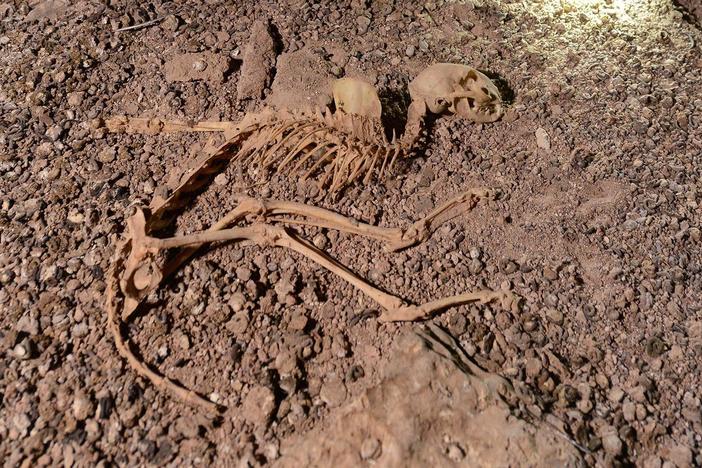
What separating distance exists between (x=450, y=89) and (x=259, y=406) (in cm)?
155

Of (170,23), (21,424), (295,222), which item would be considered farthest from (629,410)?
(170,23)

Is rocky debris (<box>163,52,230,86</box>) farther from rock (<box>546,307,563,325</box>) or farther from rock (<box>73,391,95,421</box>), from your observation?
rock (<box>546,307,563,325</box>)

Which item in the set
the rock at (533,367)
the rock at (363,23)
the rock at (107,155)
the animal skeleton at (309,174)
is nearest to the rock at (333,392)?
the animal skeleton at (309,174)

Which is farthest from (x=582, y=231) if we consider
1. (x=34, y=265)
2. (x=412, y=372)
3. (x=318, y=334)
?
(x=34, y=265)

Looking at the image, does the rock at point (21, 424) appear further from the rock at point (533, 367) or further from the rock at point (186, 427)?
the rock at point (533, 367)

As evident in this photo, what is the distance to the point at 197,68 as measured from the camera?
2834 mm

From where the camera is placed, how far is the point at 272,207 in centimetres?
235

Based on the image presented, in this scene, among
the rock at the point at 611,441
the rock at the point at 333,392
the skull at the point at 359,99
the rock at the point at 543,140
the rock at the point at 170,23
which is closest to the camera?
the rock at the point at 611,441

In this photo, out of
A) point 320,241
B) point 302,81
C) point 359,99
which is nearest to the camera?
point 320,241

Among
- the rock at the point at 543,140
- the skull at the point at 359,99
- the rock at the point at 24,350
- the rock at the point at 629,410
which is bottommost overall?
the rock at the point at 24,350

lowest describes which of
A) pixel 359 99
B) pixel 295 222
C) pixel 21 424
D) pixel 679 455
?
pixel 21 424

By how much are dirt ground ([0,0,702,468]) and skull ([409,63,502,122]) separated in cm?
13

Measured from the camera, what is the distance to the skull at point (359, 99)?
2.50 m

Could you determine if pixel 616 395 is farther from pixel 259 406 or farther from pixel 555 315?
pixel 259 406
